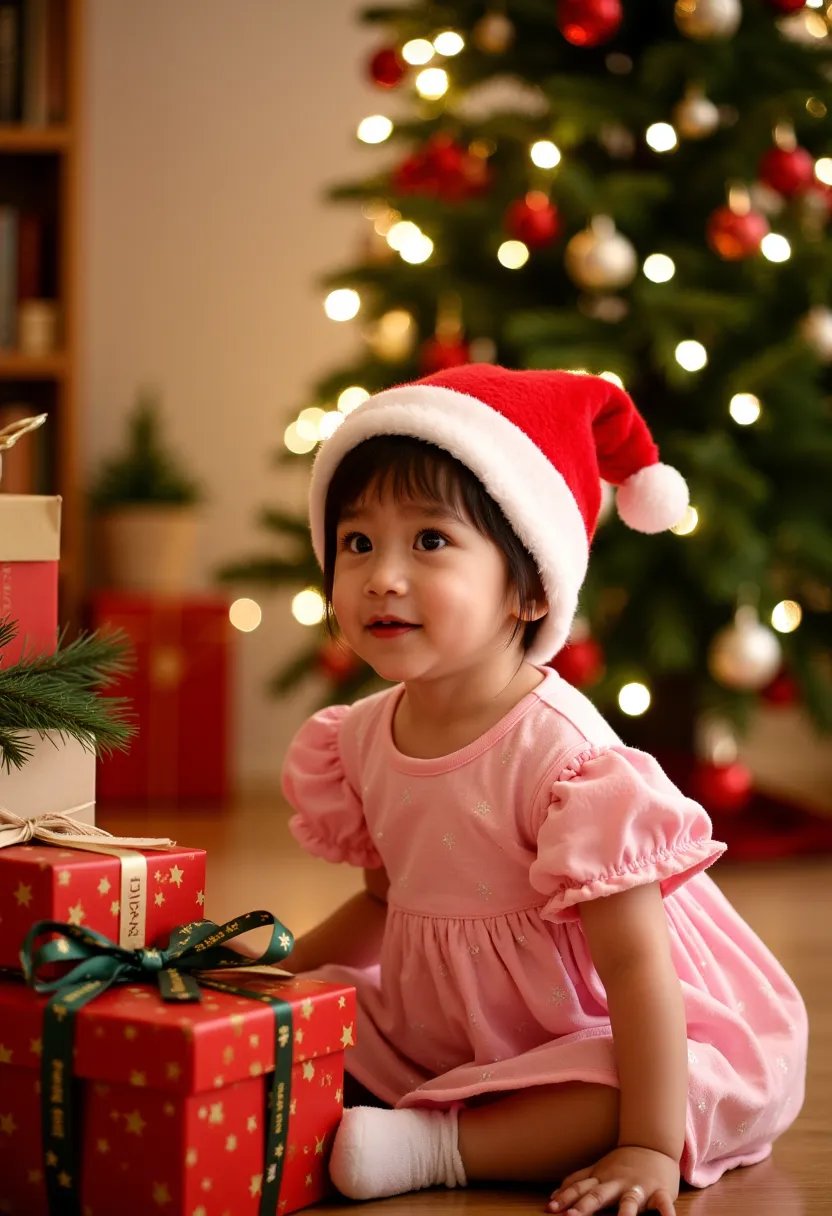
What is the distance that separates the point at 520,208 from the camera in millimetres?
2322

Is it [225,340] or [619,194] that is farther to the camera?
[225,340]

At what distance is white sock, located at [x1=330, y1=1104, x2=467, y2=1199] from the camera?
104cm

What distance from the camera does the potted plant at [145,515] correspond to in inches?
121

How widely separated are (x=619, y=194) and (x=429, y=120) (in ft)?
1.35

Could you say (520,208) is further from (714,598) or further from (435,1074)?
(435,1074)

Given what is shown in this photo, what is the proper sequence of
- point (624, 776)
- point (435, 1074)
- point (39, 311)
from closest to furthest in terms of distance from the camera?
point (624, 776) < point (435, 1074) < point (39, 311)

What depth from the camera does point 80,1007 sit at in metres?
0.95

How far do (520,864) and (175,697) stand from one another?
76.3 inches

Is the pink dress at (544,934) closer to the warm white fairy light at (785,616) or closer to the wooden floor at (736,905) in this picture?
the wooden floor at (736,905)

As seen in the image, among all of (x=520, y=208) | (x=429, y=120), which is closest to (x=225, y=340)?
(x=429, y=120)

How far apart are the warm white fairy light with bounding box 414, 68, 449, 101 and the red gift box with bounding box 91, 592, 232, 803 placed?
1.07m

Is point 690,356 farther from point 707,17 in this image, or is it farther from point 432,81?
point 432,81

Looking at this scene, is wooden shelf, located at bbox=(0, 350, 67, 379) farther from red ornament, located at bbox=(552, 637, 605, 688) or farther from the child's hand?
the child's hand


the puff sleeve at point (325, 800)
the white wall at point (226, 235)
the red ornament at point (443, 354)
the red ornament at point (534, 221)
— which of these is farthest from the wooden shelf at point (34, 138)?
the puff sleeve at point (325, 800)
